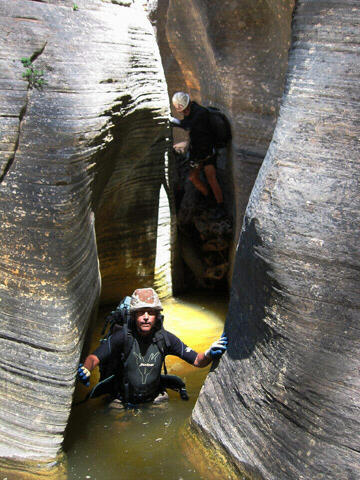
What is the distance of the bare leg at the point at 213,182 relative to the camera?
8.04m

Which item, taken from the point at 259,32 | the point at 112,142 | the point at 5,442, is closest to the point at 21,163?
the point at 112,142

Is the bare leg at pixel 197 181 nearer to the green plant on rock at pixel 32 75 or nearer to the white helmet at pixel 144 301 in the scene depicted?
the white helmet at pixel 144 301

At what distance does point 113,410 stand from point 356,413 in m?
2.30

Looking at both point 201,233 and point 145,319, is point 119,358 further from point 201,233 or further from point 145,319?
point 201,233

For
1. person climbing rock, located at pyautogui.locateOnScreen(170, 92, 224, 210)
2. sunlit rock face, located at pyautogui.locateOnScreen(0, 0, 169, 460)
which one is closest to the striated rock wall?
person climbing rock, located at pyautogui.locateOnScreen(170, 92, 224, 210)

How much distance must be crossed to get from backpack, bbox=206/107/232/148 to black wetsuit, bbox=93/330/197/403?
10.2ft

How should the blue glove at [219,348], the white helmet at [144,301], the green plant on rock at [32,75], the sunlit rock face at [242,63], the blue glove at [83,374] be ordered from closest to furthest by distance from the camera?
the green plant on rock at [32,75] → the blue glove at [83,374] → the blue glove at [219,348] → the white helmet at [144,301] → the sunlit rock face at [242,63]

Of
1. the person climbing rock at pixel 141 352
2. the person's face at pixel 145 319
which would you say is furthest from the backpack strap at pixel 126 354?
the person's face at pixel 145 319

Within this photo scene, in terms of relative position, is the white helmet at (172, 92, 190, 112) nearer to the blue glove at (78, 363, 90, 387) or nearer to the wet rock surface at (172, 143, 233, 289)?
the wet rock surface at (172, 143, 233, 289)

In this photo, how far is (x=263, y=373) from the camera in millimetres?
4426

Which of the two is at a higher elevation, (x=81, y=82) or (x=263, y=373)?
(x=81, y=82)

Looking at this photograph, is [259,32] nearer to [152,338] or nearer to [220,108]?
[220,108]

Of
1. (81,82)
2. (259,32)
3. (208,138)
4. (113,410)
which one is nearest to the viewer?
(81,82)

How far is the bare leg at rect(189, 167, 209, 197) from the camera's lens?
817 centimetres
